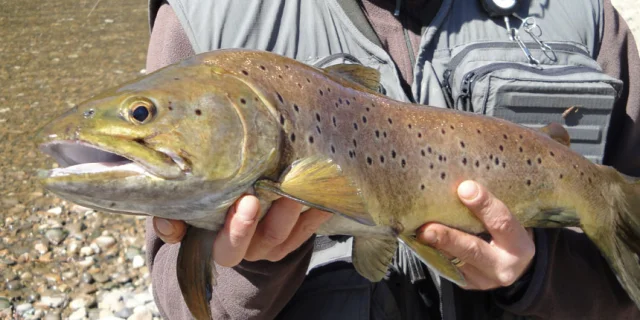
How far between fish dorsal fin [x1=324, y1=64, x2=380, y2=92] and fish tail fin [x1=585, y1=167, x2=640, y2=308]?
Result: 1016 mm

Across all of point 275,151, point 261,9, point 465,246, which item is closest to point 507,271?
point 465,246

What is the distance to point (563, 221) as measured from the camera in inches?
96.5

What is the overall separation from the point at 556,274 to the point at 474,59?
36.8 inches

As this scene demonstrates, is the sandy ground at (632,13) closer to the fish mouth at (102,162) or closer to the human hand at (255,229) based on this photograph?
the human hand at (255,229)

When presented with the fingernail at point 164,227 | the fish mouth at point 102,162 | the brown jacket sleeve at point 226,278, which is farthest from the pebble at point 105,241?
the fish mouth at point 102,162

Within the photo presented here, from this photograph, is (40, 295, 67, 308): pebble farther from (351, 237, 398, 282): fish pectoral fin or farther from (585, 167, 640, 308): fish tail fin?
(585, 167, 640, 308): fish tail fin

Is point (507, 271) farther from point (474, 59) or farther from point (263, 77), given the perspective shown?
point (263, 77)

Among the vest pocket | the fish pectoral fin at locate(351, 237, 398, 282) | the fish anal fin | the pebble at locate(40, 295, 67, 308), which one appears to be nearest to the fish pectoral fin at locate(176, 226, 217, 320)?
the fish pectoral fin at locate(351, 237, 398, 282)

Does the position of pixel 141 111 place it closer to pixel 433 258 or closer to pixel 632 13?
pixel 433 258

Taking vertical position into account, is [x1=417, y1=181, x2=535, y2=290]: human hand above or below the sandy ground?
above

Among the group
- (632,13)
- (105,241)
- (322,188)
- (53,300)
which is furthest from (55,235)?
(632,13)

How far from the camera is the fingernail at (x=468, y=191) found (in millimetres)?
2221

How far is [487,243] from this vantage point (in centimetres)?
238

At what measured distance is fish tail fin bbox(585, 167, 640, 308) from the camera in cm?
257
